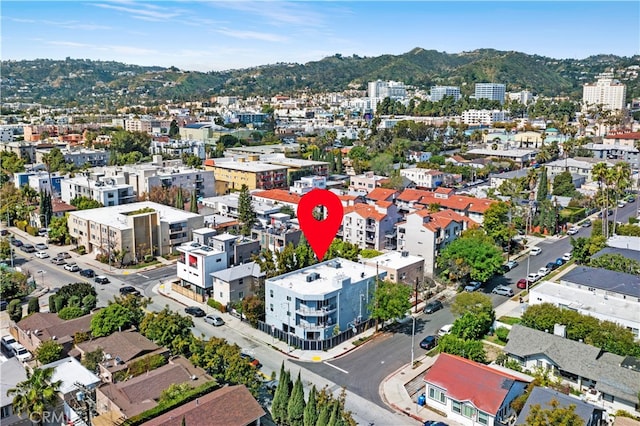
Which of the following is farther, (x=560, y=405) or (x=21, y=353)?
(x=21, y=353)

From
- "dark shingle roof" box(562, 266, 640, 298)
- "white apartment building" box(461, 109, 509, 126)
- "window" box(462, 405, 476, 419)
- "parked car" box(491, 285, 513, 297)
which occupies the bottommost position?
"window" box(462, 405, 476, 419)

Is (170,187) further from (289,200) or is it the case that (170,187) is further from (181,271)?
(181,271)

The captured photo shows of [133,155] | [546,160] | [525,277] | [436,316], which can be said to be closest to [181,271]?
[436,316]

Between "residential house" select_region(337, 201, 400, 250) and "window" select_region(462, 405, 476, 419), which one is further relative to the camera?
"residential house" select_region(337, 201, 400, 250)

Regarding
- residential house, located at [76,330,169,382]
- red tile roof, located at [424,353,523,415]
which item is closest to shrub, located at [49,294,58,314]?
residential house, located at [76,330,169,382]

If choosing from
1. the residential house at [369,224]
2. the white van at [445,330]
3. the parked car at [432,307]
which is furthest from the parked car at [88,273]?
the white van at [445,330]

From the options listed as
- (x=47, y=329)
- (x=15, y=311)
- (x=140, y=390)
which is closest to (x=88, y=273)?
(x=15, y=311)

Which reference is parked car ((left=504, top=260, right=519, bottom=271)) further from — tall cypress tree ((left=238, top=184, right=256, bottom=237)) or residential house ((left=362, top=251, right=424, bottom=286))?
tall cypress tree ((left=238, top=184, right=256, bottom=237))

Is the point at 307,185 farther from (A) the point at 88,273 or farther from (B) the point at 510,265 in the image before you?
(A) the point at 88,273
